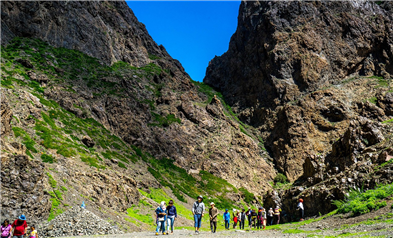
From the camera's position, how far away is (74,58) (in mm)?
80312

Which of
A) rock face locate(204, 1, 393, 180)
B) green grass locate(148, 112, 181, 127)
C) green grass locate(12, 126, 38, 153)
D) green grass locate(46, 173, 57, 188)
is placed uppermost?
rock face locate(204, 1, 393, 180)

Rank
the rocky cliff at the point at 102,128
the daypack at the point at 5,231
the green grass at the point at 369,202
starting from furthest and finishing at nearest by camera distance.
Result: the rocky cliff at the point at 102,128
the daypack at the point at 5,231
the green grass at the point at 369,202

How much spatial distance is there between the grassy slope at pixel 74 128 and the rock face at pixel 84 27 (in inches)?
181

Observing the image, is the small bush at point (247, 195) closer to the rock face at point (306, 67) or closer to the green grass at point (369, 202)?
the rock face at point (306, 67)

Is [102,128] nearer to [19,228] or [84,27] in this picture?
[84,27]

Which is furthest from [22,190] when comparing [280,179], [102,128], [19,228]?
[280,179]

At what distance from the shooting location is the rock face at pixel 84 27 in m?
78.1

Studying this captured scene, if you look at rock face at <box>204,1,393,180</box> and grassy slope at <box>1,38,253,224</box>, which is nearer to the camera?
grassy slope at <box>1,38,253,224</box>

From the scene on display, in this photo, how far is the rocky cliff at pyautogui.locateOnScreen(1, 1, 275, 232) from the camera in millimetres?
31250

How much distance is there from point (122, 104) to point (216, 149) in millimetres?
28502

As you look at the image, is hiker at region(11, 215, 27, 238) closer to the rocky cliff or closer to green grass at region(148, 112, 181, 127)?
the rocky cliff

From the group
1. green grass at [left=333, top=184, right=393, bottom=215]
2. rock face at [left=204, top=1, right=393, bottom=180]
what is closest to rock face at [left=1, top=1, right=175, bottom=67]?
rock face at [left=204, top=1, right=393, bottom=180]

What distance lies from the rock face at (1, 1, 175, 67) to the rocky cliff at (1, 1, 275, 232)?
33 centimetres

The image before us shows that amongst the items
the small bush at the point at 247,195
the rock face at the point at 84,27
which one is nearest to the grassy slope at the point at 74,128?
the small bush at the point at 247,195
